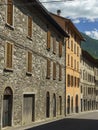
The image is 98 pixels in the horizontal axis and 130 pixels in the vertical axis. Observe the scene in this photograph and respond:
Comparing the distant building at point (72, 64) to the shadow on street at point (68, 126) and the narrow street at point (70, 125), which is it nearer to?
the narrow street at point (70, 125)

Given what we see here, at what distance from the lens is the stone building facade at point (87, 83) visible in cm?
6950

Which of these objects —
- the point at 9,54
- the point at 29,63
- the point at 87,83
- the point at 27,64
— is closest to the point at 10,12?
the point at 9,54

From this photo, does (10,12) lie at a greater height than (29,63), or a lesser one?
greater

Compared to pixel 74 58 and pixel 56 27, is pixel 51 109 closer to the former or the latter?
pixel 56 27

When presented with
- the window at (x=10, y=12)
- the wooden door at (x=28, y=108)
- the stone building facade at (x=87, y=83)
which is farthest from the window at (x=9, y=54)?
the stone building facade at (x=87, y=83)

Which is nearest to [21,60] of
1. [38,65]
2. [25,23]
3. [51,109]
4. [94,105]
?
[25,23]

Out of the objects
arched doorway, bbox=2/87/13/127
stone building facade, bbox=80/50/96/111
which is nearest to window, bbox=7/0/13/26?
arched doorway, bbox=2/87/13/127

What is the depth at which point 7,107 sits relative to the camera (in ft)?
84.0

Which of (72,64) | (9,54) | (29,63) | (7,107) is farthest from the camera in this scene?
(72,64)

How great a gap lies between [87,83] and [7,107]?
51.3 meters

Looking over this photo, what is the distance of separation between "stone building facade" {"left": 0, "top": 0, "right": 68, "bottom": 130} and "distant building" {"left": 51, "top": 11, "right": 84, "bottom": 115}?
957 centimetres

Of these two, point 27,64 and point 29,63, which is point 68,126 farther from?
point 29,63

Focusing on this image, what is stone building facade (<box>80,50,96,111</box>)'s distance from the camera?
69.5 m

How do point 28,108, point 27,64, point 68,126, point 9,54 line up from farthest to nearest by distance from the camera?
point 28,108, point 27,64, point 68,126, point 9,54
